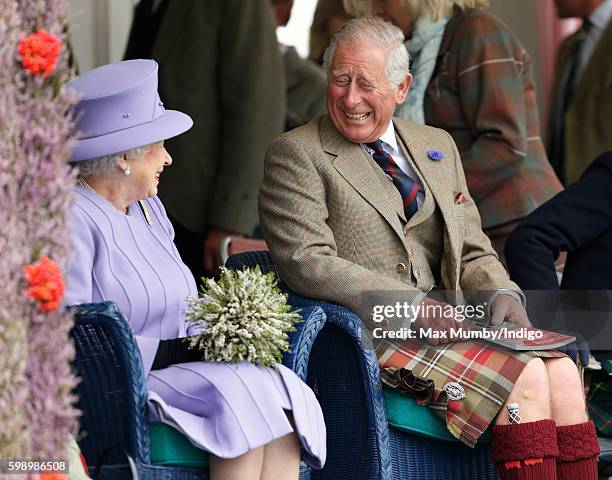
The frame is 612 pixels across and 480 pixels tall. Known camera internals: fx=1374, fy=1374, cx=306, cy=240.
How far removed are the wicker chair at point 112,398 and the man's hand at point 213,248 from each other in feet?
7.42

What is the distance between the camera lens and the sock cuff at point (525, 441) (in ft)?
13.1

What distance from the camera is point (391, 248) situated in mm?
4449

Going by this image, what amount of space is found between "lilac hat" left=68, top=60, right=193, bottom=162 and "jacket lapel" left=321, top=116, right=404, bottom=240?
24.2 inches

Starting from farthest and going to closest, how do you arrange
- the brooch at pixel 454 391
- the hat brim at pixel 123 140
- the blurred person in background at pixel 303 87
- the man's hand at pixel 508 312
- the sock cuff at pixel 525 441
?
the blurred person in background at pixel 303 87 < the man's hand at pixel 508 312 < the brooch at pixel 454 391 < the sock cuff at pixel 525 441 < the hat brim at pixel 123 140

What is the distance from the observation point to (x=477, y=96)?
523cm

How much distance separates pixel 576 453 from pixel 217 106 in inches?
100

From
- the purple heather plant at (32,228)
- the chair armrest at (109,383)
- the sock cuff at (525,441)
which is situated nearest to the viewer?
the purple heather plant at (32,228)

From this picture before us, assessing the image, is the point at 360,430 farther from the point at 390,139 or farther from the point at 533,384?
the point at 390,139

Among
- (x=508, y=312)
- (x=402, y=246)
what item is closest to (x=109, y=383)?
(x=402, y=246)

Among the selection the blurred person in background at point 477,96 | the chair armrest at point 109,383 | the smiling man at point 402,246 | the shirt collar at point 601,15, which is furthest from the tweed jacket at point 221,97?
the chair armrest at point 109,383

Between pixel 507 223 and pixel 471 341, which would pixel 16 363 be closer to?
pixel 471 341

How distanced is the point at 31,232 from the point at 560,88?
4.44 metres

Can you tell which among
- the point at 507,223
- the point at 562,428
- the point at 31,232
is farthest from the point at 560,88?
the point at 31,232

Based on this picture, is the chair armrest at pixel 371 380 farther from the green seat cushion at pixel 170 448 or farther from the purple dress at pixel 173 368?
the green seat cushion at pixel 170 448
